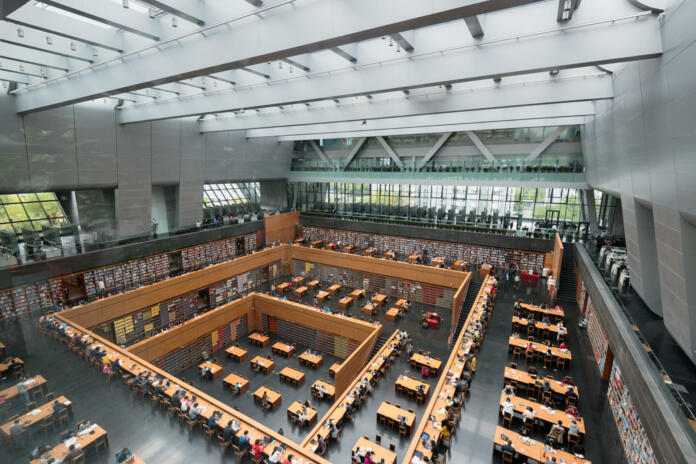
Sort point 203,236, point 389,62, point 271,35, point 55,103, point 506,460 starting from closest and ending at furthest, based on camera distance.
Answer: point 271,35
point 506,460
point 389,62
point 55,103
point 203,236

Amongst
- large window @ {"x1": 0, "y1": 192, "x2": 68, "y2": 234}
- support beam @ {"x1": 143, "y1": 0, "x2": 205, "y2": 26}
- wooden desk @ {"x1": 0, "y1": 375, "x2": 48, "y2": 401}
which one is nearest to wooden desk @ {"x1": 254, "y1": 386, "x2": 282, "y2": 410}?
wooden desk @ {"x1": 0, "y1": 375, "x2": 48, "y2": 401}

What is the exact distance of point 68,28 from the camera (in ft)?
22.8

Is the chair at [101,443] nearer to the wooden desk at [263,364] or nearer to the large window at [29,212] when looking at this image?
the wooden desk at [263,364]

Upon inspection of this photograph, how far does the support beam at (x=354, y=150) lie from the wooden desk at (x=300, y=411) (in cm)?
2033

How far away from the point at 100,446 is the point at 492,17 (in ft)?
39.1

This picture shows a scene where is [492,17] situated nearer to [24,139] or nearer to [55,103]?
[55,103]

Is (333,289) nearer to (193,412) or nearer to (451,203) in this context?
(451,203)

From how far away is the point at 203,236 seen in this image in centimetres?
1955

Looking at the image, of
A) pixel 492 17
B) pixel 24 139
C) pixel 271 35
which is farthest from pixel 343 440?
pixel 24 139

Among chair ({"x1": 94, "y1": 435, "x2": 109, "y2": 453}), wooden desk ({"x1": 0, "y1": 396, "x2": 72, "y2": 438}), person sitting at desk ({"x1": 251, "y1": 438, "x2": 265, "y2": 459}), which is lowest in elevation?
person sitting at desk ({"x1": 251, "y1": 438, "x2": 265, "y2": 459})

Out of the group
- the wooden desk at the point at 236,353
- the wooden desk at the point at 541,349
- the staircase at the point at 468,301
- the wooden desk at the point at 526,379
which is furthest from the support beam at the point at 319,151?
the wooden desk at the point at 526,379

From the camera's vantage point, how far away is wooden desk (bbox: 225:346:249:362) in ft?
48.5

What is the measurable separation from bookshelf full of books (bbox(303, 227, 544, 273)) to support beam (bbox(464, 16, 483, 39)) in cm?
1515

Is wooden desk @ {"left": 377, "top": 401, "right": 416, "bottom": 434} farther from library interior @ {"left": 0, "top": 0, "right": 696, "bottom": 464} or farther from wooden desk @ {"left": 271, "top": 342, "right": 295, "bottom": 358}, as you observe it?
wooden desk @ {"left": 271, "top": 342, "right": 295, "bottom": 358}
